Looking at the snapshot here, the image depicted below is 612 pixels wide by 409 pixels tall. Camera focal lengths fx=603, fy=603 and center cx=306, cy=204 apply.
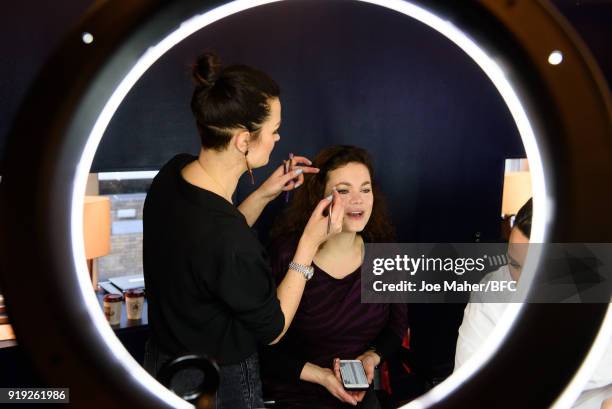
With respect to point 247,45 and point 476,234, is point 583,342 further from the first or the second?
point 476,234

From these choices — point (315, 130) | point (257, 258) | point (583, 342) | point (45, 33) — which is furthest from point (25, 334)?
point (315, 130)

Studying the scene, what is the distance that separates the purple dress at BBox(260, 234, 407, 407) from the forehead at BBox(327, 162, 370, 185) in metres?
0.22

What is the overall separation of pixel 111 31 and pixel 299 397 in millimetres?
1365

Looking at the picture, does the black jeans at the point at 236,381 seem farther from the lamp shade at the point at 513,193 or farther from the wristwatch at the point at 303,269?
the lamp shade at the point at 513,193

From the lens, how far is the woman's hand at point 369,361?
155 centimetres

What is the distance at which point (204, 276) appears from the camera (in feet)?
3.09

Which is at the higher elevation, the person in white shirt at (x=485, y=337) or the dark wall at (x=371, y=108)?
the dark wall at (x=371, y=108)

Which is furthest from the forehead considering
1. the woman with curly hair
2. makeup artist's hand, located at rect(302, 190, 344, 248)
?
makeup artist's hand, located at rect(302, 190, 344, 248)

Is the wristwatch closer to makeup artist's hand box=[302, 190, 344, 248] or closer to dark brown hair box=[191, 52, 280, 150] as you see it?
makeup artist's hand box=[302, 190, 344, 248]

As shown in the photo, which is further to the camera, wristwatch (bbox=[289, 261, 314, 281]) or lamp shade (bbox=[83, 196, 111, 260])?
lamp shade (bbox=[83, 196, 111, 260])

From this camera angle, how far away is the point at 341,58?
8.53ft

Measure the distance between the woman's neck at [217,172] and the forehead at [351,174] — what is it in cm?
72

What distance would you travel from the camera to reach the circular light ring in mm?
339

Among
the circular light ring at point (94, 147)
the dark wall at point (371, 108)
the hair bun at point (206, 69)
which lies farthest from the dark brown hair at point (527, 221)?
the dark wall at point (371, 108)
